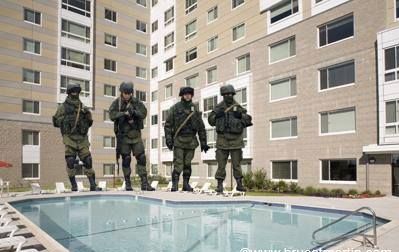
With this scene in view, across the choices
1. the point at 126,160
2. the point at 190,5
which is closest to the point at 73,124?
the point at 126,160

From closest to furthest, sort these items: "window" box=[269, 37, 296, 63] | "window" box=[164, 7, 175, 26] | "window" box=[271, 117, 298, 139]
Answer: "window" box=[271, 117, 298, 139], "window" box=[269, 37, 296, 63], "window" box=[164, 7, 175, 26]

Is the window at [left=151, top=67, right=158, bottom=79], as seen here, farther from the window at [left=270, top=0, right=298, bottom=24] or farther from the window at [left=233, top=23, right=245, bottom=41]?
the window at [left=270, top=0, right=298, bottom=24]

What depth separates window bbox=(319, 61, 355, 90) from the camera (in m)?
24.9

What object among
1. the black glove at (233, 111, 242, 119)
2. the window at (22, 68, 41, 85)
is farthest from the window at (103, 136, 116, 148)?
the black glove at (233, 111, 242, 119)

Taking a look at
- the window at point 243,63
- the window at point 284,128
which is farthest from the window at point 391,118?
the window at point 243,63

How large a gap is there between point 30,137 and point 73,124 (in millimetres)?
22204

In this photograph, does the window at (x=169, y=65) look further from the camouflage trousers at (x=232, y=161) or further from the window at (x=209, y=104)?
the camouflage trousers at (x=232, y=161)

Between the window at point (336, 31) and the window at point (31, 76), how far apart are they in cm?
2574

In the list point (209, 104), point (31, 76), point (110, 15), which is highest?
point (110, 15)

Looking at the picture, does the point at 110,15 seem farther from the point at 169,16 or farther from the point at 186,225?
the point at 186,225

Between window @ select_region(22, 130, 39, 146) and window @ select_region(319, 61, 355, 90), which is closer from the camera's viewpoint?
window @ select_region(319, 61, 355, 90)

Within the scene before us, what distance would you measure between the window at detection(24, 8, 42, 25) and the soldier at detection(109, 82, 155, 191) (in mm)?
27147

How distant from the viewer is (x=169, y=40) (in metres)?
46.1

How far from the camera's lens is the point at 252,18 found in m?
32.9
